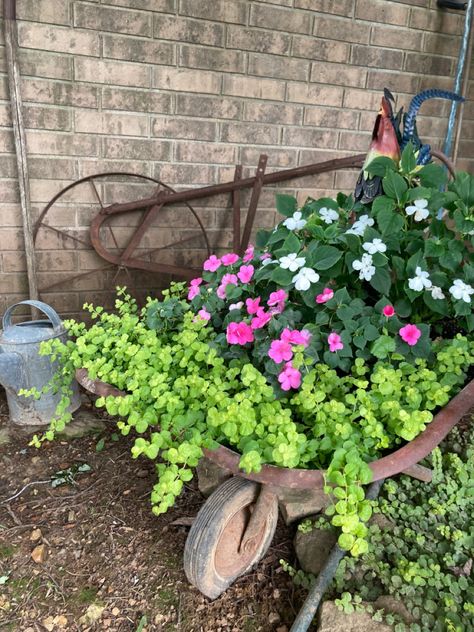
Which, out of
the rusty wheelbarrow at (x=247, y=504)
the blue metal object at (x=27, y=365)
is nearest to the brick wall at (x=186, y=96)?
the blue metal object at (x=27, y=365)

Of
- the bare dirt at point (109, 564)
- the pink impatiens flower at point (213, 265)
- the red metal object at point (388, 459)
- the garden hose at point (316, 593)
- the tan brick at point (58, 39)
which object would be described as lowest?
the bare dirt at point (109, 564)

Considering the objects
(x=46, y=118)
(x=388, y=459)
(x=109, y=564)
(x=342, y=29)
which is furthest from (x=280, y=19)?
(x=109, y=564)

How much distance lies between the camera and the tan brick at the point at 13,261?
2.58m

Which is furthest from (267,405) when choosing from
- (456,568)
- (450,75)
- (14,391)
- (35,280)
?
(450,75)

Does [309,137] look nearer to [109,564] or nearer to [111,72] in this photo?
[111,72]

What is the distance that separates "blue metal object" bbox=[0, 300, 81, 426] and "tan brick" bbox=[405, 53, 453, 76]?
2470 millimetres

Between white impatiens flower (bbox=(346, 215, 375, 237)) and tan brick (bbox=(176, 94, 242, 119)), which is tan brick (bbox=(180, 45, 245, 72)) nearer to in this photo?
tan brick (bbox=(176, 94, 242, 119))

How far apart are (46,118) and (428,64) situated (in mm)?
2208

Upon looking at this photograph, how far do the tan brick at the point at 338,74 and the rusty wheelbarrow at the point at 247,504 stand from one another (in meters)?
2.20

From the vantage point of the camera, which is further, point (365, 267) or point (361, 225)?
point (361, 225)

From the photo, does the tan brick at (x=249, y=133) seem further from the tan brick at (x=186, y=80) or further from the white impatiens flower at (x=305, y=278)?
the white impatiens flower at (x=305, y=278)

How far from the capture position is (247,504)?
1342 mm

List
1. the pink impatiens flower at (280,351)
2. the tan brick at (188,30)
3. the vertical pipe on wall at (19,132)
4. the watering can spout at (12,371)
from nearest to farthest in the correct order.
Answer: the pink impatiens flower at (280,351) → the watering can spout at (12,371) → the vertical pipe on wall at (19,132) → the tan brick at (188,30)

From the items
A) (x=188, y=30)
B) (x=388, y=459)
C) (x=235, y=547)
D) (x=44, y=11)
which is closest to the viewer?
(x=388, y=459)
